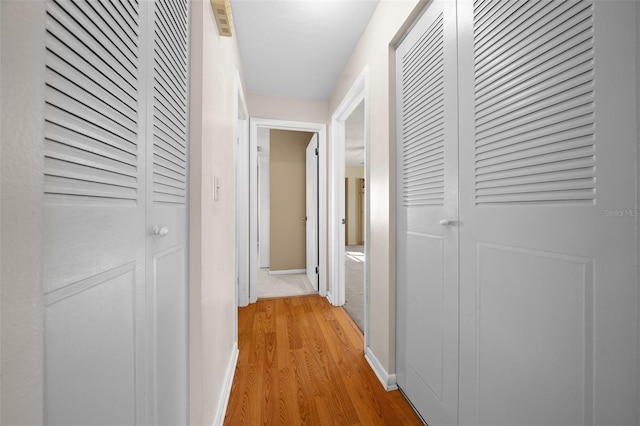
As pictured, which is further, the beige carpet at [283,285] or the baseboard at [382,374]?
the beige carpet at [283,285]

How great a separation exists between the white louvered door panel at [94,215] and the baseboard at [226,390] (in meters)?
0.76

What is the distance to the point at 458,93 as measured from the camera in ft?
3.36

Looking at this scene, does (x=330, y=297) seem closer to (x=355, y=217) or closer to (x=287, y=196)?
(x=287, y=196)

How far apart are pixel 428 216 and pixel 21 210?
129 centimetres

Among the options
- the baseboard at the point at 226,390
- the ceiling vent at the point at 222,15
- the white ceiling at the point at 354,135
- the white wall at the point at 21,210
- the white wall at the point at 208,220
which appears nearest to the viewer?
the white wall at the point at 21,210

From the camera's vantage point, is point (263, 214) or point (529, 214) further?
point (263, 214)

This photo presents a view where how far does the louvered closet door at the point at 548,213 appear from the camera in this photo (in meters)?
0.56

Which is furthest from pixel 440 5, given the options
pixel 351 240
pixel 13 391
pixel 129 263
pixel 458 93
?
pixel 351 240

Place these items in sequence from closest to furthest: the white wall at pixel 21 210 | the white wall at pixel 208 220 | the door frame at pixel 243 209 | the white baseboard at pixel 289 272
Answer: the white wall at pixel 21 210, the white wall at pixel 208 220, the door frame at pixel 243 209, the white baseboard at pixel 289 272

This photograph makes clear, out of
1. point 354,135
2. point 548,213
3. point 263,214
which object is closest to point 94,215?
point 548,213

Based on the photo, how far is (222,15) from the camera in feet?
3.85

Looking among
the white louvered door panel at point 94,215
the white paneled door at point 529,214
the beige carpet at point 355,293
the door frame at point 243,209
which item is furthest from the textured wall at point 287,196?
the white louvered door panel at point 94,215

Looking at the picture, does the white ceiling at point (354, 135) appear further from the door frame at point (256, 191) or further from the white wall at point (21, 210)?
the white wall at point (21, 210)

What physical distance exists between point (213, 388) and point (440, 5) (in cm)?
206
